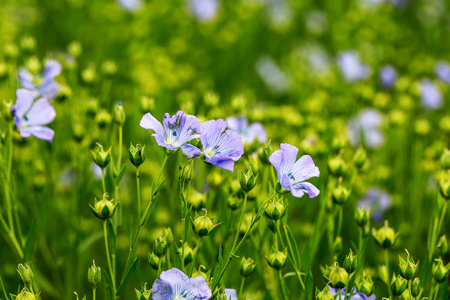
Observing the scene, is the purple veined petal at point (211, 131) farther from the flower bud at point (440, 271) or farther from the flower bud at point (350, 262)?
the flower bud at point (440, 271)

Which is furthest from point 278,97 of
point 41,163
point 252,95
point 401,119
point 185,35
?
point 41,163

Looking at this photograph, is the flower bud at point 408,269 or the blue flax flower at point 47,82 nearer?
the flower bud at point 408,269

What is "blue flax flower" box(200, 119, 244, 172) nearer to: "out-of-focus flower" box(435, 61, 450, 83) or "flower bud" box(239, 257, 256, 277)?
"flower bud" box(239, 257, 256, 277)

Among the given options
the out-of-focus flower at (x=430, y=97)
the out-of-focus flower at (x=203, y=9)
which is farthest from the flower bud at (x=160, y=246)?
the out-of-focus flower at (x=203, y=9)

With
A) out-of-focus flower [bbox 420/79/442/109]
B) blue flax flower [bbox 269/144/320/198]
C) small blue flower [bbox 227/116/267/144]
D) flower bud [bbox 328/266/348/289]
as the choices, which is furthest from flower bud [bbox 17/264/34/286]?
out-of-focus flower [bbox 420/79/442/109]

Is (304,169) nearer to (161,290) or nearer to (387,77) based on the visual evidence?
(161,290)

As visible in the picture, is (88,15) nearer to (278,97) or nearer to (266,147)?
(278,97)

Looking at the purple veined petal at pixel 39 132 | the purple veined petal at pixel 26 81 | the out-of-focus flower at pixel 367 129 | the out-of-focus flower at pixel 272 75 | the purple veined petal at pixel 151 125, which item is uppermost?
the purple veined petal at pixel 151 125
